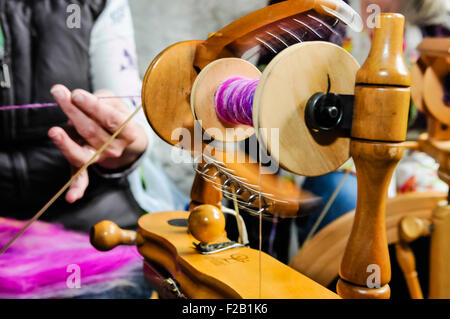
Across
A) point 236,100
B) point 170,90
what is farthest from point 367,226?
point 170,90

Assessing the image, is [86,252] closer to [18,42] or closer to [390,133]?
[18,42]

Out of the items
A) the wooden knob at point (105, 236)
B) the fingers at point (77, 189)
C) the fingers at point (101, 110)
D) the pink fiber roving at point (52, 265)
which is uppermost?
the fingers at point (101, 110)

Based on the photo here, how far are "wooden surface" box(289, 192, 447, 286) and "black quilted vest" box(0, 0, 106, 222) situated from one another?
0.52 meters

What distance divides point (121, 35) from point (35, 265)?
50cm

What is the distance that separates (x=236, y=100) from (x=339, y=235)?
402 millimetres

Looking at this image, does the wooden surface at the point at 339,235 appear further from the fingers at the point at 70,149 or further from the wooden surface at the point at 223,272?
the fingers at the point at 70,149

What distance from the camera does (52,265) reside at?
80 cm

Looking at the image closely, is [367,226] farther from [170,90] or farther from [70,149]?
[70,149]

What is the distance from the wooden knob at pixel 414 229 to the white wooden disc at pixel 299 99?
403 millimetres

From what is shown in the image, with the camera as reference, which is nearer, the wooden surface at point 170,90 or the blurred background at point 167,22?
the wooden surface at point 170,90

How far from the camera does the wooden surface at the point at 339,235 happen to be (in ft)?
2.55

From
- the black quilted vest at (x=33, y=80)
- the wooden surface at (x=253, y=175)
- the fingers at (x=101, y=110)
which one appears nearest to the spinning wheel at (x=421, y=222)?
the wooden surface at (x=253, y=175)

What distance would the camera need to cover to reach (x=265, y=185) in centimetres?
57
